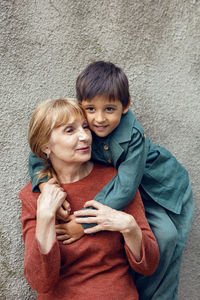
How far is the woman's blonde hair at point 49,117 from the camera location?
1857 mm

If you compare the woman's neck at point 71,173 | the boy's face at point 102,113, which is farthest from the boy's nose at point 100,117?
the woman's neck at point 71,173

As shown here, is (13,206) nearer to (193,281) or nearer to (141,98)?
(141,98)

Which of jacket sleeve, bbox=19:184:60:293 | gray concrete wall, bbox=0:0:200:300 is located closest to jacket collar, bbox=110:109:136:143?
gray concrete wall, bbox=0:0:200:300

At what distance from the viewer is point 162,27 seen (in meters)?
2.28

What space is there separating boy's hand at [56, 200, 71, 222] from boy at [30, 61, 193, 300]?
7.1 inches

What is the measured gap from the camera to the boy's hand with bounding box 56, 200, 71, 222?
6.27ft

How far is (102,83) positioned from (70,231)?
0.86m

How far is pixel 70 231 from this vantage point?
1923 millimetres

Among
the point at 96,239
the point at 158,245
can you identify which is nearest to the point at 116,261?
the point at 96,239

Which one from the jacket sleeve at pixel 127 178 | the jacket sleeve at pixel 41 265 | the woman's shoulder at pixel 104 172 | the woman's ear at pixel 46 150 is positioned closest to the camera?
the jacket sleeve at pixel 41 265

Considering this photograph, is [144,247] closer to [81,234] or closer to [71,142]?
[81,234]

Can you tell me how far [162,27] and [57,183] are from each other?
127cm

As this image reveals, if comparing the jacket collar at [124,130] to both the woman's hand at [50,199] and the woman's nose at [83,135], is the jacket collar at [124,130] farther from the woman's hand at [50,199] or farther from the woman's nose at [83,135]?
the woman's hand at [50,199]

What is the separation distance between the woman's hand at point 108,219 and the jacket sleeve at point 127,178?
5cm
